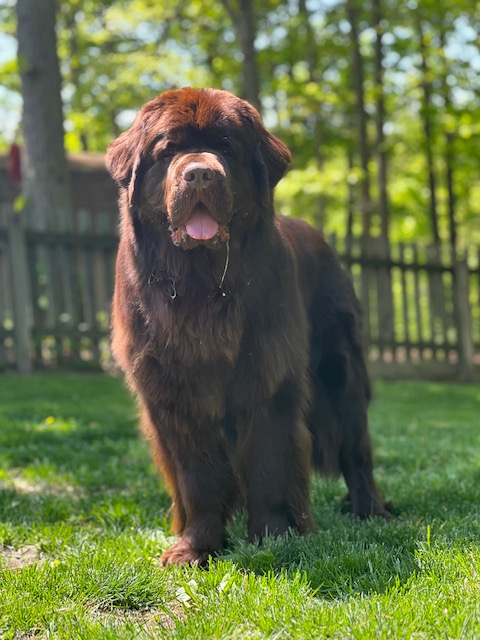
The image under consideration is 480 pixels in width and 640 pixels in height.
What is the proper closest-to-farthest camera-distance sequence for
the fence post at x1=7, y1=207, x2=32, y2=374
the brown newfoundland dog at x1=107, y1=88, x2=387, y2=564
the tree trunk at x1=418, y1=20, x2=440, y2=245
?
the brown newfoundland dog at x1=107, y1=88, x2=387, y2=564
the fence post at x1=7, y1=207, x2=32, y2=374
the tree trunk at x1=418, y1=20, x2=440, y2=245

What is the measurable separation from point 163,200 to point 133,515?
5.18 ft

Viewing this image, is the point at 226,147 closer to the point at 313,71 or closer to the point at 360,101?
Result: the point at 360,101

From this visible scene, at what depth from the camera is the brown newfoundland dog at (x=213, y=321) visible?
2836 millimetres

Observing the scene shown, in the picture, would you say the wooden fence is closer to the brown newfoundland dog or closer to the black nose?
the brown newfoundland dog

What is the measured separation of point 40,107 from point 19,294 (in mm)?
2758

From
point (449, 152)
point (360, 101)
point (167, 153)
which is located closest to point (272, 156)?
point (167, 153)

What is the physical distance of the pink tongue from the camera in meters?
2.69

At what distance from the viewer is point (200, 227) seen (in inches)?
106

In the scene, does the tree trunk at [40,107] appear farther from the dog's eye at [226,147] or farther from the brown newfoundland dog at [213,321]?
the dog's eye at [226,147]

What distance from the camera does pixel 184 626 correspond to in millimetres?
2129

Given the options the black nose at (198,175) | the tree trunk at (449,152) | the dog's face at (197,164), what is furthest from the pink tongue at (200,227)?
the tree trunk at (449,152)

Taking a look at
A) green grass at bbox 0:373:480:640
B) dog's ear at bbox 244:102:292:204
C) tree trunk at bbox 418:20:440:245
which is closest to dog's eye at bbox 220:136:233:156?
dog's ear at bbox 244:102:292:204

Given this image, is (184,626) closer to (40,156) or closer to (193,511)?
(193,511)

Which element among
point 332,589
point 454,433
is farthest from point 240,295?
point 454,433
